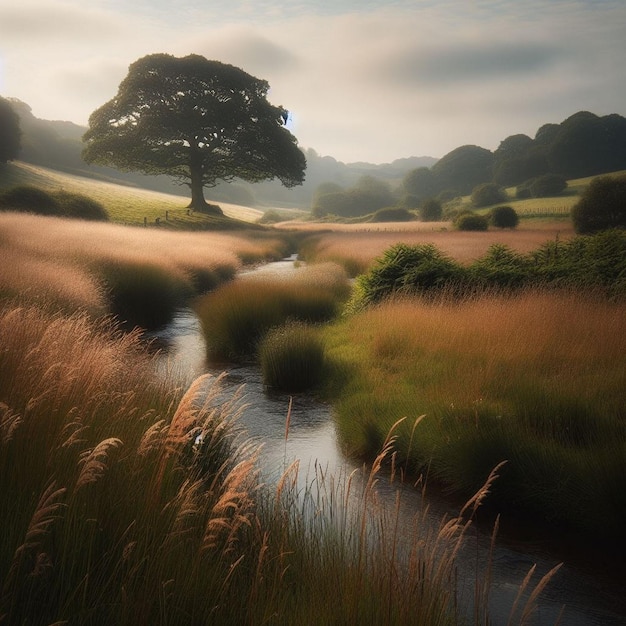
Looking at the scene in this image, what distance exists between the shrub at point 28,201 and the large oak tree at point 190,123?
1211 centimetres

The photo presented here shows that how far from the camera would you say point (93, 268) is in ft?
45.2

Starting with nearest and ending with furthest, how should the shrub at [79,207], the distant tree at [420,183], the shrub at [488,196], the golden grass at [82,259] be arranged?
the golden grass at [82,259] < the shrub at [79,207] < the shrub at [488,196] < the distant tree at [420,183]

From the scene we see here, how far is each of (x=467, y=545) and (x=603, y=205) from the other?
90.8 feet

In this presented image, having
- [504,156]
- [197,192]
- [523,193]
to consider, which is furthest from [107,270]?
[504,156]

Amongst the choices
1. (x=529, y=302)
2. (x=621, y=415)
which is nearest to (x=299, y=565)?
(x=621, y=415)

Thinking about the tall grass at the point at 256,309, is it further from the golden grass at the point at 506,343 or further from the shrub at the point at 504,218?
the shrub at the point at 504,218

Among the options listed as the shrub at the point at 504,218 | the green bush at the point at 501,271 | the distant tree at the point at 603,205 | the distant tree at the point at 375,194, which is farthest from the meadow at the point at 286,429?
the distant tree at the point at 375,194

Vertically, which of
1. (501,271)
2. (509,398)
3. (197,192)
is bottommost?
(509,398)

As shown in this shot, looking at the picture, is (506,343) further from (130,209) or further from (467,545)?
(130,209)

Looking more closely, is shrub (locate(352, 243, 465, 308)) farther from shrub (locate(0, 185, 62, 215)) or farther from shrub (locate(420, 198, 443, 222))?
shrub (locate(420, 198, 443, 222))

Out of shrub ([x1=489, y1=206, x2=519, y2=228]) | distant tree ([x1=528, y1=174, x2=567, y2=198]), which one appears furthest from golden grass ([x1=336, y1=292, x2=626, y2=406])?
distant tree ([x1=528, y1=174, x2=567, y2=198])

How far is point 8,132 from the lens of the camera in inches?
1709

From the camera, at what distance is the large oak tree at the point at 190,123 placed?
3944cm

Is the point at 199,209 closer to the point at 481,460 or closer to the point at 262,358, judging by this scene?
the point at 262,358
